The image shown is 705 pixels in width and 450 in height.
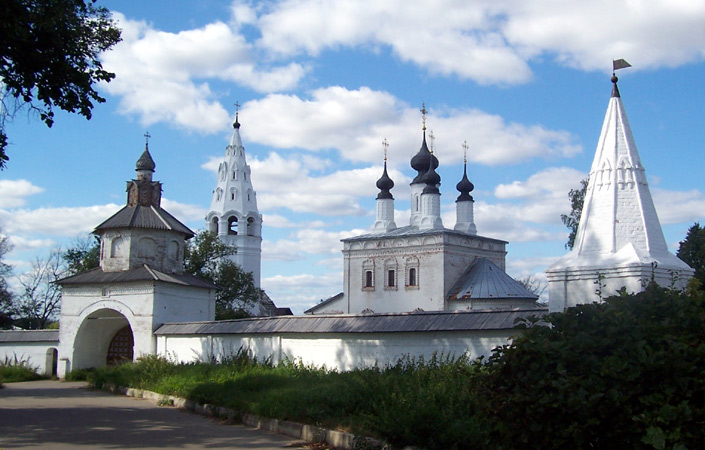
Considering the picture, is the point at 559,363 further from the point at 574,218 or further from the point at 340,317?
the point at 574,218

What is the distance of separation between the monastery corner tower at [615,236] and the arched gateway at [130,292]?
16.0 metres

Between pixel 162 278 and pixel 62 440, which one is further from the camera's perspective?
pixel 162 278

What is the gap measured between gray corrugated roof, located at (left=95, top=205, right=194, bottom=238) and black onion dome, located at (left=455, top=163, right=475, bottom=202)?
22.9 meters

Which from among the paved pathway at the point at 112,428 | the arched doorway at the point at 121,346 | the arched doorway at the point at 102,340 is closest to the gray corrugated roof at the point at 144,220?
the arched doorway at the point at 102,340

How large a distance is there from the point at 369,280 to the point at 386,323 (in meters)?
30.0

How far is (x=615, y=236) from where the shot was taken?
37.4 feet

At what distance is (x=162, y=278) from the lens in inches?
945

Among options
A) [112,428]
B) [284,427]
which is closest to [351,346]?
[284,427]

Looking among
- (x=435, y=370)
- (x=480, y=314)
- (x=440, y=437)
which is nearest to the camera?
(x=440, y=437)

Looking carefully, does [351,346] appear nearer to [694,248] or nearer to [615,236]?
[615,236]

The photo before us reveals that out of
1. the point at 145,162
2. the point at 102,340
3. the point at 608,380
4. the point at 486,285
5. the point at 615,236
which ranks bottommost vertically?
the point at 608,380

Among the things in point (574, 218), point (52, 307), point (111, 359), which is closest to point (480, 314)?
point (111, 359)

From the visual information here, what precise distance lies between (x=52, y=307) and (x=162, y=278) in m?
26.4

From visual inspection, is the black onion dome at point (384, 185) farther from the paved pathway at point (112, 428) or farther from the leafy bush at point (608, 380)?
the leafy bush at point (608, 380)
